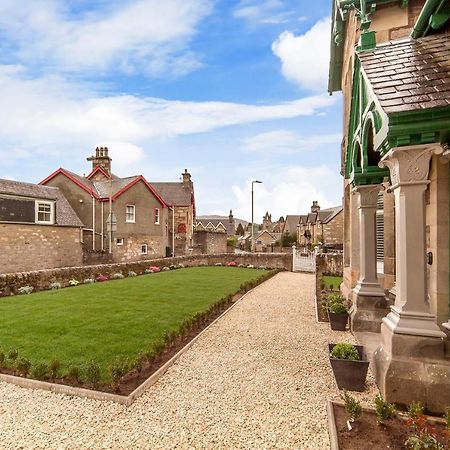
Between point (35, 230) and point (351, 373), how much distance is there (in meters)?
21.6

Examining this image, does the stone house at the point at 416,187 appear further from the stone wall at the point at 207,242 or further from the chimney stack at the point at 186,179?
the chimney stack at the point at 186,179

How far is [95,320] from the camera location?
9039mm

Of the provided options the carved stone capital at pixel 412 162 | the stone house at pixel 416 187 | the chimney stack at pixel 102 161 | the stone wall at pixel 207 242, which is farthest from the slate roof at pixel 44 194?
the carved stone capital at pixel 412 162

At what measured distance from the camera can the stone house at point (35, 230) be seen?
19.7m

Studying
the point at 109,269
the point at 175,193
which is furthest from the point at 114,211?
the point at 175,193

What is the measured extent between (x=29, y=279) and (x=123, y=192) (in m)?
14.6

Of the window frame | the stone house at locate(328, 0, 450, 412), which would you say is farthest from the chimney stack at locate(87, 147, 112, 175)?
the stone house at locate(328, 0, 450, 412)

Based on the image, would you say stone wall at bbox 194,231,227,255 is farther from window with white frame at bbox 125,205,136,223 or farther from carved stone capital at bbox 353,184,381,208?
carved stone capital at bbox 353,184,381,208

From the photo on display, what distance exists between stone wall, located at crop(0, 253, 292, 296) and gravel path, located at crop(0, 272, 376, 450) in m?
10.7

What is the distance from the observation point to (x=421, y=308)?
4586mm

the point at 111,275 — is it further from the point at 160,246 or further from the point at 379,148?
the point at 379,148

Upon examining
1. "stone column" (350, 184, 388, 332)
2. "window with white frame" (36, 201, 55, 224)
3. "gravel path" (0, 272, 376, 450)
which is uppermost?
"window with white frame" (36, 201, 55, 224)

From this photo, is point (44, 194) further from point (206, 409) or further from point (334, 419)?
point (334, 419)

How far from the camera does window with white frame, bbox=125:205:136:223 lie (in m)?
29.3
